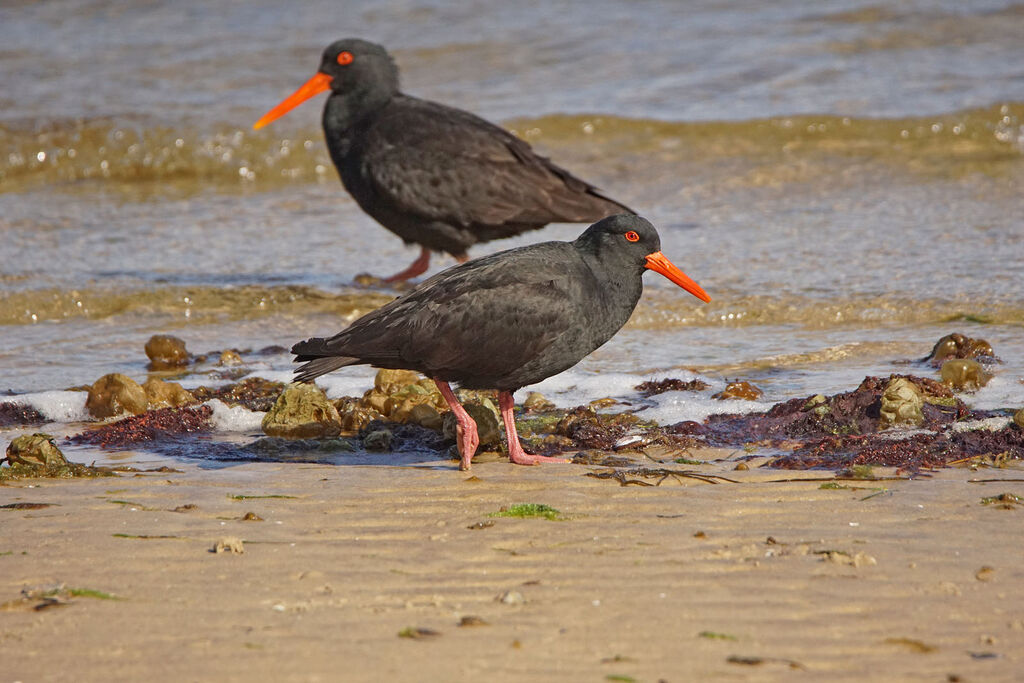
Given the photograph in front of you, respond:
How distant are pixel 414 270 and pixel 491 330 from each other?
4.00m

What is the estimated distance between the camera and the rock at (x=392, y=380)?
554 centimetres

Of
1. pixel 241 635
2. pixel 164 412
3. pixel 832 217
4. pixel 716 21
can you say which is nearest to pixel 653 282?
pixel 832 217

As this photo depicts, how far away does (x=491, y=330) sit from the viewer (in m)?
4.63

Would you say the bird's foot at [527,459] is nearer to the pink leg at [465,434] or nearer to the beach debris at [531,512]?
the pink leg at [465,434]

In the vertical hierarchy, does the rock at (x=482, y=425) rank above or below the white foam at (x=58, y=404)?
below

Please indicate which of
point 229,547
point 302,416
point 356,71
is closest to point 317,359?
point 302,416

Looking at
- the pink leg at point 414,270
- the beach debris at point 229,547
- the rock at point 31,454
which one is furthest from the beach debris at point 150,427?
the pink leg at point 414,270

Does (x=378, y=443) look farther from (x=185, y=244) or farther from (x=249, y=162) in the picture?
(x=249, y=162)

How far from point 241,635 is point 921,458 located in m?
2.59

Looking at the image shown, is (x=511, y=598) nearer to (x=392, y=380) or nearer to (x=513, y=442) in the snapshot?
(x=513, y=442)

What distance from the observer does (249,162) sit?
12.8 m

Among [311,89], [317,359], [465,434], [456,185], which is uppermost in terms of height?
[311,89]

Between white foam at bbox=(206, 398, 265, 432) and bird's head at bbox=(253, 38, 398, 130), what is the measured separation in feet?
12.9

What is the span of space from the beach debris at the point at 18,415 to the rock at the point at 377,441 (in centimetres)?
153
